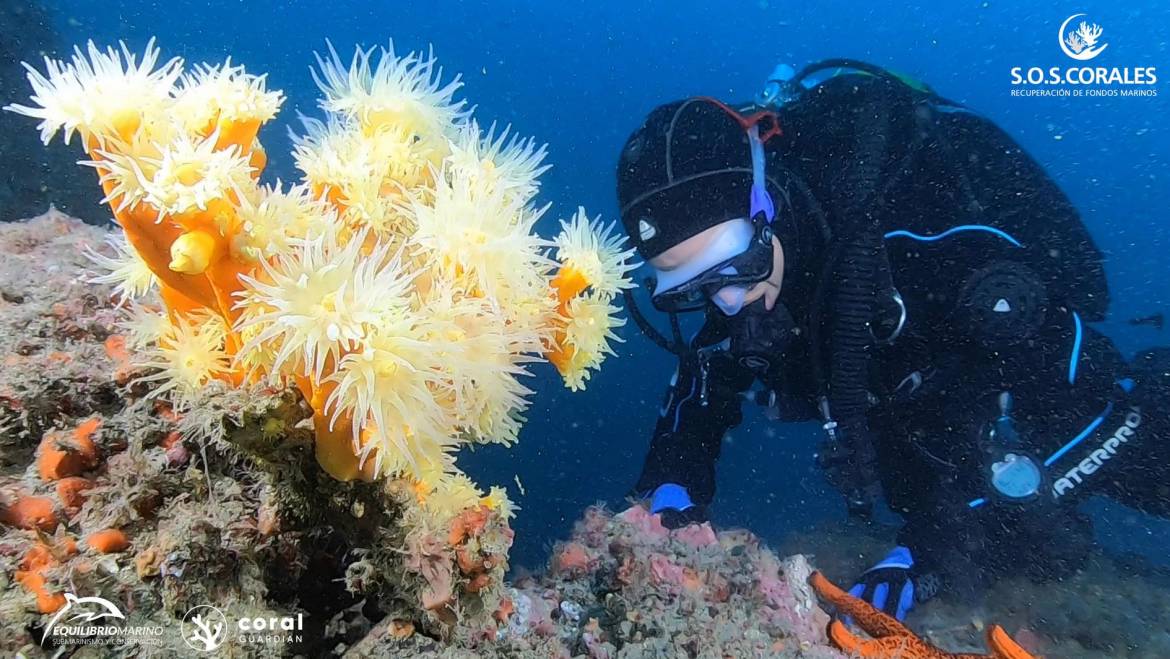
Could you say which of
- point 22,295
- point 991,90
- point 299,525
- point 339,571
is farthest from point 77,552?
point 991,90

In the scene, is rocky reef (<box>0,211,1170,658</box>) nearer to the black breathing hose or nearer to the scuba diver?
the scuba diver

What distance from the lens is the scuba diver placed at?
13.0 ft

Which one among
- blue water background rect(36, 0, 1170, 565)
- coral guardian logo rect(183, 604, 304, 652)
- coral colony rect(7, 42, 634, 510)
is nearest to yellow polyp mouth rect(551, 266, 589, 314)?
coral colony rect(7, 42, 634, 510)

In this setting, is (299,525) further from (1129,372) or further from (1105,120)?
(1105,120)

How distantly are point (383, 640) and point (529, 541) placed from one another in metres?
13.5

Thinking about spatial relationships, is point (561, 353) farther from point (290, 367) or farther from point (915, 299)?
point (915, 299)

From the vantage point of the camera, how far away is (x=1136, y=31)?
3403 centimetres

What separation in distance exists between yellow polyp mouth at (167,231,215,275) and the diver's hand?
120 inches

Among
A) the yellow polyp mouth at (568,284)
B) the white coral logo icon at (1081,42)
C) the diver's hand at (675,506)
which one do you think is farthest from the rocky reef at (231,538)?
the white coral logo icon at (1081,42)

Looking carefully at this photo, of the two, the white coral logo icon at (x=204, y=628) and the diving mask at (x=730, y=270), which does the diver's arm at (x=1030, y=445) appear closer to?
the diving mask at (x=730, y=270)

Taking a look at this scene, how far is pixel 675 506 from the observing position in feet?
13.5

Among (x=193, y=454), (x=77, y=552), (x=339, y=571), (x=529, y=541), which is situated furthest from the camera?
(x=529, y=541)

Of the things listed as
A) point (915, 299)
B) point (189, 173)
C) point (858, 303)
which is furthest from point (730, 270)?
point (189, 173)

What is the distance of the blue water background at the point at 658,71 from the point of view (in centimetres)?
3747
